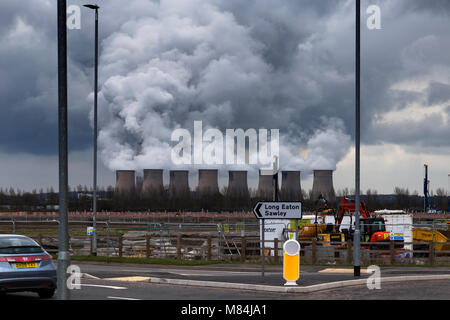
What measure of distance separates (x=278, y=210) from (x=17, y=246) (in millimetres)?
7545

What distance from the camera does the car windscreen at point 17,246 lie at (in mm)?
15211

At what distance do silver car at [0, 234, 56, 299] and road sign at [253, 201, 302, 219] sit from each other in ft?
21.3

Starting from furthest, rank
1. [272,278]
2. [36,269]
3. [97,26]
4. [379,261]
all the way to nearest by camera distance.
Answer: [97,26] < [379,261] < [272,278] < [36,269]

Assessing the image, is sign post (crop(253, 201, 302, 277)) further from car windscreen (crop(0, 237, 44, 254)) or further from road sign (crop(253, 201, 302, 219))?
car windscreen (crop(0, 237, 44, 254))

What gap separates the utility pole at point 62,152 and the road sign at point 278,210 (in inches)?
324

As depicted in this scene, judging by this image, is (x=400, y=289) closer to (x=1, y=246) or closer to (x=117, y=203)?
(x=1, y=246)

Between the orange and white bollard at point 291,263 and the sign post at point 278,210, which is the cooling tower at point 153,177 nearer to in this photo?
the sign post at point 278,210

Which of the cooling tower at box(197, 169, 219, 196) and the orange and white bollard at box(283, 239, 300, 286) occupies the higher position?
the cooling tower at box(197, 169, 219, 196)

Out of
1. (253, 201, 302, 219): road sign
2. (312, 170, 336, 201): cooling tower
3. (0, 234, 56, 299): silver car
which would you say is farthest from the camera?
(312, 170, 336, 201): cooling tower

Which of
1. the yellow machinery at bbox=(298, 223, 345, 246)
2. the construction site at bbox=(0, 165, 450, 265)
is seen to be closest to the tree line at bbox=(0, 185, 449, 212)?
the construction site at bbox=(0, 165, 450, 265)

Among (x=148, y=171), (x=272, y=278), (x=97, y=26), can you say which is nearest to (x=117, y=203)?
(x=148, y=171)

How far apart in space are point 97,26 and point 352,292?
72.5ft

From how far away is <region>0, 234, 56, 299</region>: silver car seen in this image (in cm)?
1474

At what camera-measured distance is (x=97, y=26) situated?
34406mm
